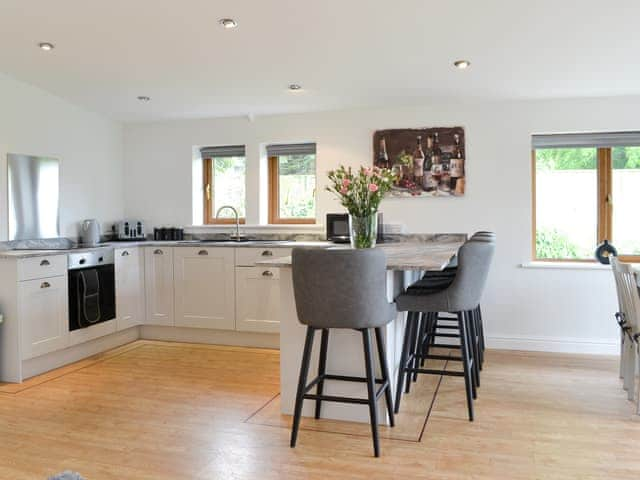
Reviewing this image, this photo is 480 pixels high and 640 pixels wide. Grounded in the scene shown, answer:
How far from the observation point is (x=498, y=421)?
321 cm

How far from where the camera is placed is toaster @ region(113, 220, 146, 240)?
229 inches

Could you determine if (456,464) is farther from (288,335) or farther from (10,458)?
(10,458)

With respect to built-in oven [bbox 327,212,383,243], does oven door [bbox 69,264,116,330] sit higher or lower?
lower

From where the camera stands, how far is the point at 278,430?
10.2 feet

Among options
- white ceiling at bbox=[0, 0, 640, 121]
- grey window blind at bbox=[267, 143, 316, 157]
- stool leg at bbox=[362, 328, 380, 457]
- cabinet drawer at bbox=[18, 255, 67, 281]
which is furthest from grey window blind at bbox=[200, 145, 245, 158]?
stool leg at bbox=[362, 328, 380, 457]

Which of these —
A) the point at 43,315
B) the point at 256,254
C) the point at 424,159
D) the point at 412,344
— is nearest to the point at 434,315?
the point at 412,344

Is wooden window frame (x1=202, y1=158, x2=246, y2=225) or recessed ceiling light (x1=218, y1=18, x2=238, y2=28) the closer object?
recessed ceiling light (x1=218, y1=18, x2=238, y2=28)

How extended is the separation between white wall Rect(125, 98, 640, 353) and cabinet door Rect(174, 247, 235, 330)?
1.03 metres

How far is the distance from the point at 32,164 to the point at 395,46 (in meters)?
3.14

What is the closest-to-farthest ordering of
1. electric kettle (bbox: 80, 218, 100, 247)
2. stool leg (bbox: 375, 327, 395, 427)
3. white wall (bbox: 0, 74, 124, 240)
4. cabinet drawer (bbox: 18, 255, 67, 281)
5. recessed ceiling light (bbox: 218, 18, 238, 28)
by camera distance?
stool leg (bbox: 375, 327, 395, 427) < recessed ceiling light (bbox: 218, 18, 238, 28) < cabinet drawer (bbox: 18, 255, 67, 281) < white wall (bbox: 0, 74, 124, 240) < electric kettle (bbox: 80, 218, 100, 247)

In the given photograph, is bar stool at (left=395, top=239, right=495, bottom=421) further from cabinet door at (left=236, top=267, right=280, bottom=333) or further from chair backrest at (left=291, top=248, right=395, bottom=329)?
cabinet door at (left=236, top=267, right=280, bottom=333)

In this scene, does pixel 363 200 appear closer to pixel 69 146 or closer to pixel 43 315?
pixel 43 315

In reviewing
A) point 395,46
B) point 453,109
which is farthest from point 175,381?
point 453,109

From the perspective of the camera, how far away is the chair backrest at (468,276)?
3127 millimetres
